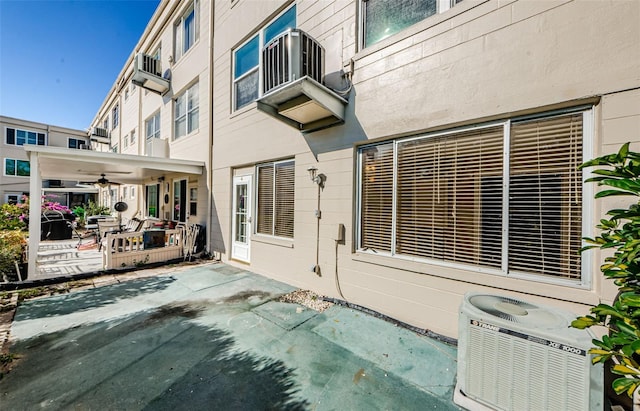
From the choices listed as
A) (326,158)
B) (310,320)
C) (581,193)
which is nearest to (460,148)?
(581,193)

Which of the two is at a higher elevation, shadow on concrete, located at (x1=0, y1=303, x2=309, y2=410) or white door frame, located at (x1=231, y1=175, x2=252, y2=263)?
white door frame, located at (x1=231, y1=175, x2=252, y2=263)

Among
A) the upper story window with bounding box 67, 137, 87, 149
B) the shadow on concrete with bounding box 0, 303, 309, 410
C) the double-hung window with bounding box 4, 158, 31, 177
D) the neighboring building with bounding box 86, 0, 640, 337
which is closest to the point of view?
the shadow on concrete with bounding box 0, 303, 309, 410

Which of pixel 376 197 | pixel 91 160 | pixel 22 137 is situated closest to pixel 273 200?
pixel 376 197

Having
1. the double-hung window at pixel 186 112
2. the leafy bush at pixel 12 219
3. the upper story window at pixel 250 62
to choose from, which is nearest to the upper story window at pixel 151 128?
the double-hung window at pixel 186 112

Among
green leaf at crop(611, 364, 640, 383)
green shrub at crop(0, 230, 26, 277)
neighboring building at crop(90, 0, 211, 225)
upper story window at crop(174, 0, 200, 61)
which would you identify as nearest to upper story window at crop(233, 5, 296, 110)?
neighboring building at crop(90, 0, 211, 225)

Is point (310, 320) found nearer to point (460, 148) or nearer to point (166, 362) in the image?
point (166, 362)

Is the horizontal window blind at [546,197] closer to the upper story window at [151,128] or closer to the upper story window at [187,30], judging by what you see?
the upper story window at [187,30]

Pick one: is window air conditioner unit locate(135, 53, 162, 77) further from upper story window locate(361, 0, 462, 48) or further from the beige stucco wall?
upper story window locate(361, 0, 462, 48)

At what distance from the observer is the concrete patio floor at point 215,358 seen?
215 centimetres

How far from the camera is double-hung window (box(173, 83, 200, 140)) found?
8320mm

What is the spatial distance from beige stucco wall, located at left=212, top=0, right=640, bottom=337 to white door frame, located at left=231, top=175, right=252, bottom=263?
853 mm

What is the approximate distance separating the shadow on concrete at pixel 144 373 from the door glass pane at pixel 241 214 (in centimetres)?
335

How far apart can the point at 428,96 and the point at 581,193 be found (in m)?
2.00

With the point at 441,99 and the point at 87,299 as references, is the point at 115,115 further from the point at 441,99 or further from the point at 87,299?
the point at 441,99
